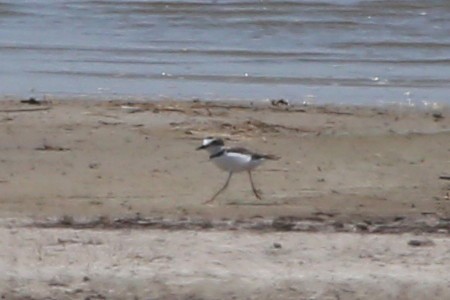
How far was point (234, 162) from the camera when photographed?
10.5 meters

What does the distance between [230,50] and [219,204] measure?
8.91 m

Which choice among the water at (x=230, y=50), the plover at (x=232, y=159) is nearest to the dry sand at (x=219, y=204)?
the plover at (x=232, y=159)

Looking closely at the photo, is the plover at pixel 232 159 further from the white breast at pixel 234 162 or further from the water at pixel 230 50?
the water at pixel 230 50

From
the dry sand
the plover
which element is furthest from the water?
the plover

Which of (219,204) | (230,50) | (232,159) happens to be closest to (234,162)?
(232,159)

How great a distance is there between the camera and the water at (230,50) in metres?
16.1

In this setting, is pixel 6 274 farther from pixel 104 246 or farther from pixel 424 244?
pixel 424 244

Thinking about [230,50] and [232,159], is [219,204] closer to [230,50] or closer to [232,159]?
[232,159]

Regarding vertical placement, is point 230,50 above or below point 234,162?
above

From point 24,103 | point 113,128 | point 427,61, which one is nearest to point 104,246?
point 113,128

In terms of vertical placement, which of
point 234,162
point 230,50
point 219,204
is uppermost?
point 230,50

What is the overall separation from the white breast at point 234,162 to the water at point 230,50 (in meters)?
4.82

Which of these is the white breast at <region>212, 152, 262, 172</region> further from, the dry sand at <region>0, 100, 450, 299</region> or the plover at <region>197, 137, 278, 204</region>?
the dry sand at <region>0, 100, 450, 299</region>

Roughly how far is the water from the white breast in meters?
4.82
